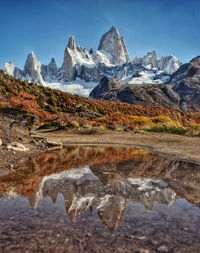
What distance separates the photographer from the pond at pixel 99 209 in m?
6.68

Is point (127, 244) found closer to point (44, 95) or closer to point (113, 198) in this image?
point (113, 198)

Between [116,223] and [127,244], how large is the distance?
1.18 m

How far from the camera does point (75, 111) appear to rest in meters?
49.5

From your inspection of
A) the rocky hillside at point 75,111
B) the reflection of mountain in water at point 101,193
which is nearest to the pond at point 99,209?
the reflection of mountain in water at point 101,193

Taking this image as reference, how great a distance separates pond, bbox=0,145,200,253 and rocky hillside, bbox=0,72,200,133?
24983mm

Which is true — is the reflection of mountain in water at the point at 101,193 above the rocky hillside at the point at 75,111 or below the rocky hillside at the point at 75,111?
below

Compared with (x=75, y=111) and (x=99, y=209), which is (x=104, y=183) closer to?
(x=99, y=209)

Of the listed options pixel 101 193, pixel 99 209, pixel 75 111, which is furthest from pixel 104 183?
pixel 75 111

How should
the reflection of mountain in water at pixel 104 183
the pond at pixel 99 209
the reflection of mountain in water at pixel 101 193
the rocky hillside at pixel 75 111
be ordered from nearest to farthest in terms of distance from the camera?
the pond at pixel 99 209
the reflection of mountain in water at pixel 101 193
the reflection of mountain in water at pixel 104 183
the rocky hillside at pixel 75 111

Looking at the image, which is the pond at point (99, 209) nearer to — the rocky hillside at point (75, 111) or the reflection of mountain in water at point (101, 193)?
the reflection of mountain in water at point (101, 193)

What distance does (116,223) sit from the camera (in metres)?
7.82

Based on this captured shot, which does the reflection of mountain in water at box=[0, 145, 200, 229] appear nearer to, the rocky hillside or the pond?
the pond

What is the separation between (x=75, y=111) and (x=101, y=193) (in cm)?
3910

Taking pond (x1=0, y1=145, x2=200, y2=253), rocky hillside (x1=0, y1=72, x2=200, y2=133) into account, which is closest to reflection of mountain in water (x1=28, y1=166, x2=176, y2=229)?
pond (x1=0, y1=145, x2=200, y2=253)
